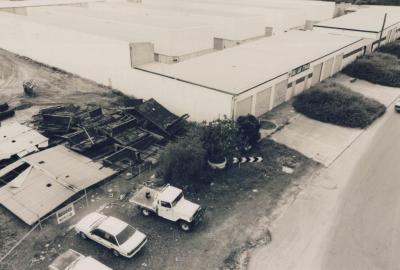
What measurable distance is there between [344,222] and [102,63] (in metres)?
24.2

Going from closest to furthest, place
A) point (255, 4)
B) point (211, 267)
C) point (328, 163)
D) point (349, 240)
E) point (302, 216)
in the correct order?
point (211, 267) → point (349, 240) → point (302, 216) → point (328, 163) → point (255, 4)

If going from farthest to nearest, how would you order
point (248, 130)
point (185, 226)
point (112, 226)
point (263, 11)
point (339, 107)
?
point (263, 11) < point (339, 107) < point (248, 130) < point (185, 226) < point (112, 226)

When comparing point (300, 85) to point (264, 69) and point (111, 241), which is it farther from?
point (111, 241)

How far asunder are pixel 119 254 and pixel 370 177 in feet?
46.3

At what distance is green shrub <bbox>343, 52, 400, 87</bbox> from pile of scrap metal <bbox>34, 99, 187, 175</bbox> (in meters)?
20.3

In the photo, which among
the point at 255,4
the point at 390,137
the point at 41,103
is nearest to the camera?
the point at 390,137

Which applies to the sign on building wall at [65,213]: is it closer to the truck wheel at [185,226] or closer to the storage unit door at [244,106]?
the truck wheel at [185,226]

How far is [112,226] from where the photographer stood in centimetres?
1384


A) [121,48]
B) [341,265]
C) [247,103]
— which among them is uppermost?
[121,48]

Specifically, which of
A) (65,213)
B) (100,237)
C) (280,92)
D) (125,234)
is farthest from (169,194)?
(280,92)

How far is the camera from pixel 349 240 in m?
14.4

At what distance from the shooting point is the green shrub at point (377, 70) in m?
31.5

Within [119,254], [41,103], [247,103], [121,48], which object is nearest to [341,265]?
[119,254]

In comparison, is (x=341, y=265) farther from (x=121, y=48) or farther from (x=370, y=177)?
(x=121, y=48)
